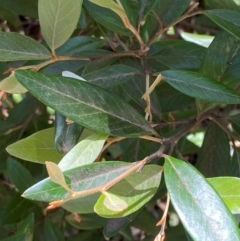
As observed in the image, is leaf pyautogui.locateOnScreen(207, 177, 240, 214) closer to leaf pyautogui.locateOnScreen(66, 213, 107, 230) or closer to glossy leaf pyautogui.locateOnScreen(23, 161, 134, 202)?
glossy leaf pyautogui.locateOnScreen(23, 161, 134, 202)

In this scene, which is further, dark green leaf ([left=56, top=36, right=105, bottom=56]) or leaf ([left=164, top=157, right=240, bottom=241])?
dark green leaf ([left=56, top=36, right=105, bottom=56])

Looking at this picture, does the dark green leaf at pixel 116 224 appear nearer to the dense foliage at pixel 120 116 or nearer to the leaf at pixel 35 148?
the dense foliage at pixel 120 116

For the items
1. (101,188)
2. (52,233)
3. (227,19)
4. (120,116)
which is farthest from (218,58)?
(52,233)

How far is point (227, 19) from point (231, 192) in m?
0.24

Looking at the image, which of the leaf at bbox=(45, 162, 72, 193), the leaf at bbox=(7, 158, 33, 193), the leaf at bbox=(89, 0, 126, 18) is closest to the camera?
the leaf at bbox=(45, 162, 72, 193)

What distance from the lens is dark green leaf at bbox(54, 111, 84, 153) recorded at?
66cm

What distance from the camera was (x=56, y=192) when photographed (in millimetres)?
551

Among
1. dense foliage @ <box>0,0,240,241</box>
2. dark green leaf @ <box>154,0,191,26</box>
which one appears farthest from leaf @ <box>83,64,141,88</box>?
dark green leaf @ <box>154,0,191,26</box>

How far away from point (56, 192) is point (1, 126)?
630mm

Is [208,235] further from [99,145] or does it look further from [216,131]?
[216,131]

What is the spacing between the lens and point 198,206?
0.54 m

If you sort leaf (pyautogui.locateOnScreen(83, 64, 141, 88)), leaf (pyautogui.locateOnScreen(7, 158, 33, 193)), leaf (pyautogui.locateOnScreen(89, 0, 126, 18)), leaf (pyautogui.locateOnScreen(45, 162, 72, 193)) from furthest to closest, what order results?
leaf (pyautogui.locateOnScreen(7, 158, 33, 193)), leaf (pyautogui.locateOnScreen(83, 64, 141, 88)), leaf (pyautogui.locateOnScreen(89, 0, 126, 18)), leaf (pyautogui.locateOnScreen(45, 162, 72, 193))

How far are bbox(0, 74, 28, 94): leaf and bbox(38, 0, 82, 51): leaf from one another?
8 cm

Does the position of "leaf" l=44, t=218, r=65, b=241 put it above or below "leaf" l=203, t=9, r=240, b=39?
below
